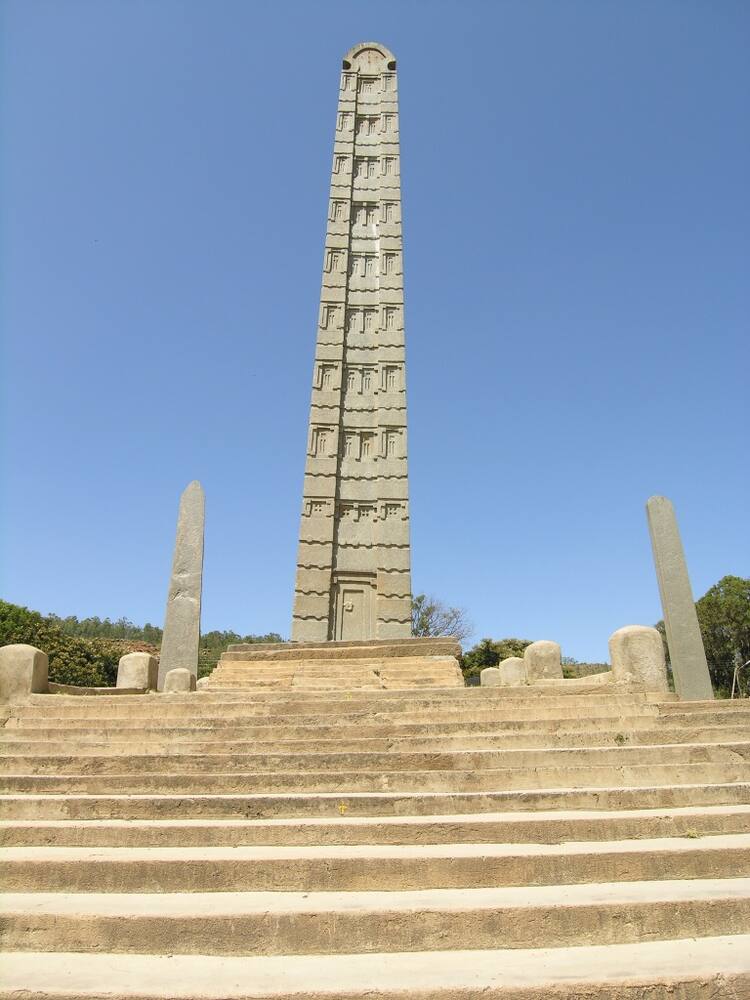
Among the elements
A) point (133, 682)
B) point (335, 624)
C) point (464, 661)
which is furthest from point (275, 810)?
point (464, 661)

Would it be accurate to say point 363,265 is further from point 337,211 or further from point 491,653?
point 491,653

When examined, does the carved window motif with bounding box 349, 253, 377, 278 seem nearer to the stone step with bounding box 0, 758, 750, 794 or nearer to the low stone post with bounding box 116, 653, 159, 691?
the low stone post with bounding box 116, 653, 159, 691

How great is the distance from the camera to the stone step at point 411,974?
7.26 feet

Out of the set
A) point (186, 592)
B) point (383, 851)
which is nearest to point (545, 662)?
point (186, 592)

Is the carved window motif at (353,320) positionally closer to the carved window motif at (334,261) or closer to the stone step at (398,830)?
the carved window motif at (334,261)

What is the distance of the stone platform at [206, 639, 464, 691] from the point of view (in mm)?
8352

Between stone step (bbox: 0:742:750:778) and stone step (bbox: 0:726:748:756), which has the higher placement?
stone step (bbox: 0:726:748:756)

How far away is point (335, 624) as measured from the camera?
1390cm

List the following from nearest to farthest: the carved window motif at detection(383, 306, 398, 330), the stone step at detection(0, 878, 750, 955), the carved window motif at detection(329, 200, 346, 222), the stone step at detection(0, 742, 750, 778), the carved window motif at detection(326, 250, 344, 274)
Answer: the stone step at detection(0, 878, 750, 955)
the stone step at detection(0, 742, 750, 778)
the carved window motif at detection(383, 306, 398, 330)
the carved window motif at detection(326, 250, 344, 274)
the carved window motif at detection(329, 200, 346, 222)

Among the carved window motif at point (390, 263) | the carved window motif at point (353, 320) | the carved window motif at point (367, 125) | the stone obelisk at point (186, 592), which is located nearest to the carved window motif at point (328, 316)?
the carved window motif at point (353, 320)

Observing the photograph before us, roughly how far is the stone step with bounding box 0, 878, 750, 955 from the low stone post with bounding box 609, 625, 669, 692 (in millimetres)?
4122

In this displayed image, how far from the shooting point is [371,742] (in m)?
4.93

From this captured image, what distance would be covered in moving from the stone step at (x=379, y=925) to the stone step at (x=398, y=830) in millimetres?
615

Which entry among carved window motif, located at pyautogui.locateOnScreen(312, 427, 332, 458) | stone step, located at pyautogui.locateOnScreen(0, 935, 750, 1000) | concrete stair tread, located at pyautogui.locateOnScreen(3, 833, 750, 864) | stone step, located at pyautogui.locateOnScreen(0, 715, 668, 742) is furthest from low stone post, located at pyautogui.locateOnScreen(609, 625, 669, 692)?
carved window motif, located at pyautogui.locateOnScreen(312, 427, 332, 458)
